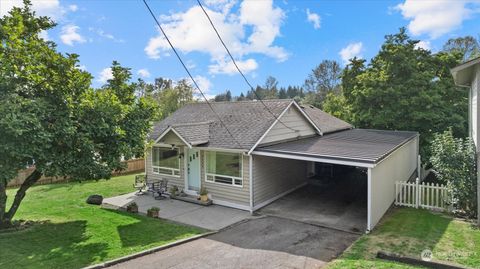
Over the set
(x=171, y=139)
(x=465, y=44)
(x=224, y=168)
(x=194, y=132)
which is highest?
(x=465, y=44)

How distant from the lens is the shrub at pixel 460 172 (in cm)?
1045

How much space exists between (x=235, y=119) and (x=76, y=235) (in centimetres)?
854

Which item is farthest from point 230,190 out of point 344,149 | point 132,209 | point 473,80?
point 473,80

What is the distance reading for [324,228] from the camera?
10016 millimetres

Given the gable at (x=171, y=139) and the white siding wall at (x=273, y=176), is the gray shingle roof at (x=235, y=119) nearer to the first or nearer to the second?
the gable at (x=171, y=139)

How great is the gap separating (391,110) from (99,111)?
17.8 meters

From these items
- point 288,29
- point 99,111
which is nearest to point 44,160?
point 99,111

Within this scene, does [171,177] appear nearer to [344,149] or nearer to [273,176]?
[273,176]

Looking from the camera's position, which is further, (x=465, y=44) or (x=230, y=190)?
(x=465, y=44)

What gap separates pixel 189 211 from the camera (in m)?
12.0

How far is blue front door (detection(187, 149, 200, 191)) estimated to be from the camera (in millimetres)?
13865

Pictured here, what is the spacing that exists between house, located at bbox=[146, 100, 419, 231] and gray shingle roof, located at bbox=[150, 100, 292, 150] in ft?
0.16

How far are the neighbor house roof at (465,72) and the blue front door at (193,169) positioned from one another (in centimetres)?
1053

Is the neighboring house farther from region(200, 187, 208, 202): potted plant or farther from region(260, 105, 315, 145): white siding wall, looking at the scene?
region(200, 187, 208, 202): potted plant
